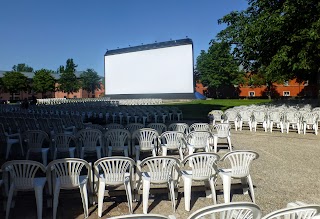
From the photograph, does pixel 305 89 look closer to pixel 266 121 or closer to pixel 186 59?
pixel 186 59

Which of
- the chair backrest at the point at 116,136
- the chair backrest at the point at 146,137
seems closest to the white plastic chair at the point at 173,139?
the chair backrest at the point at 146,137

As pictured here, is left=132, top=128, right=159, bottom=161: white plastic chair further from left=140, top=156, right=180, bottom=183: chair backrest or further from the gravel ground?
left=140, top=156, right=180, bottom=183: chair backrest

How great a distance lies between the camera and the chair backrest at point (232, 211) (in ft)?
7.53

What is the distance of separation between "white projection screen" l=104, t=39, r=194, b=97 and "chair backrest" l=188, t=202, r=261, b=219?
116ft

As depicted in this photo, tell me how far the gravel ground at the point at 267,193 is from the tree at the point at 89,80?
79231 mm

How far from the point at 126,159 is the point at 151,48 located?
3823cm

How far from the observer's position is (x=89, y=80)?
84.6 metres

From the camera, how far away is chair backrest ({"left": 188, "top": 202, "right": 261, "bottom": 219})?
7.53ft

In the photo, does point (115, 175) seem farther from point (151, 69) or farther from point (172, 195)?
point (151, 69)

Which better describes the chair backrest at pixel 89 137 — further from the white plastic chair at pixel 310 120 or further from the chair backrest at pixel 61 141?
the white plastic chair at pixel 310 120

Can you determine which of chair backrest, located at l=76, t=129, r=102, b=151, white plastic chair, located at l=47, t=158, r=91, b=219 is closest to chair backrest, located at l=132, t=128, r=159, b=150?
chair backrest, located at l=76, t=129, r=102, b=151

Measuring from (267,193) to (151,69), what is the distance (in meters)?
36.7

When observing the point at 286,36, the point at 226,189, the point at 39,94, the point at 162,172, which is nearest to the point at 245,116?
the point at 286,36

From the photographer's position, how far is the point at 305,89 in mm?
54844
